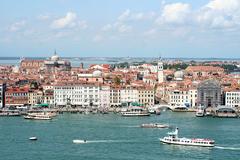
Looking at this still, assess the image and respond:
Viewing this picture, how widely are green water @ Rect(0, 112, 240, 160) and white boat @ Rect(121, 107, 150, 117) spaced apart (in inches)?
26.8

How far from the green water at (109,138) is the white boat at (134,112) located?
0.68 m

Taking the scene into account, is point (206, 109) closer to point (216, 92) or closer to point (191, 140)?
point (216, 92)

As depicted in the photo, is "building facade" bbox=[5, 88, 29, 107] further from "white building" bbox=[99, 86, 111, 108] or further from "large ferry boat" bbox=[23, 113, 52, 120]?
"large ferry boat" bbox=[23, 113, 52, 120]

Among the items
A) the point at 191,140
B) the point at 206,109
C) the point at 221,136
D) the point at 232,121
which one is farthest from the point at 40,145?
the point at 206,109

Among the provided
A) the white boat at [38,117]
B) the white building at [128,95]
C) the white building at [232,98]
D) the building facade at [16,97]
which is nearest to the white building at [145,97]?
the white building at [128,95]

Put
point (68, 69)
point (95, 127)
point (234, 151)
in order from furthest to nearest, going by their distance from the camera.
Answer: point (68, 69)
point (95, 127)
point (234, 151)

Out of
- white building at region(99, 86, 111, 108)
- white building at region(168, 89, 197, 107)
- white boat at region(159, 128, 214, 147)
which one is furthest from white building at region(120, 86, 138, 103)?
white boat at region(159, 128, 214, 147)

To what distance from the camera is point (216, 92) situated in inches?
937

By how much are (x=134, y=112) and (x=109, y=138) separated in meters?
6.67

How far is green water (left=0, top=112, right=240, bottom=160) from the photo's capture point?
12891mm

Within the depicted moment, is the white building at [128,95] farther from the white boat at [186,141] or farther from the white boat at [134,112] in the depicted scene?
the white boat at [186,141]

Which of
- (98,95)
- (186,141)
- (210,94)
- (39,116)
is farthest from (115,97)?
(186,141)

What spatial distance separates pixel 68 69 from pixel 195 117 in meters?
21.3

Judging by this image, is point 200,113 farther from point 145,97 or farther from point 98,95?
Result: point 98,95
